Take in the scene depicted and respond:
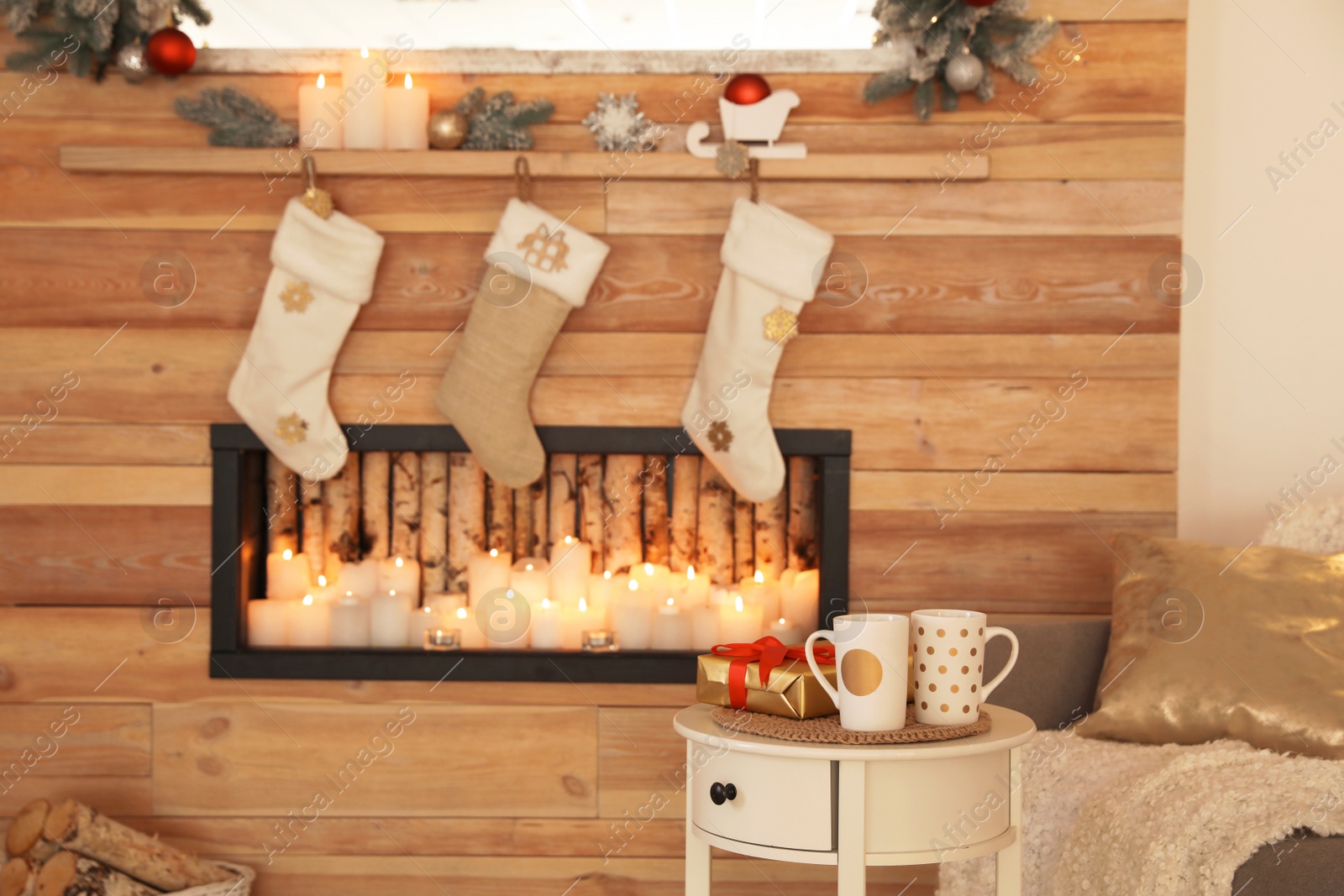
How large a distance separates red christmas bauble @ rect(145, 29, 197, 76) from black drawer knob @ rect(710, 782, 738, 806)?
72.4 inches

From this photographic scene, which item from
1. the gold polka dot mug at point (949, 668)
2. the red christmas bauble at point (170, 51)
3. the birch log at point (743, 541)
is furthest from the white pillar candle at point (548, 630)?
the red christmas bauble at point (170, 51)

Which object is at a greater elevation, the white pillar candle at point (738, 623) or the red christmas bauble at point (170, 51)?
the red christmas bauble at point (170, 51)

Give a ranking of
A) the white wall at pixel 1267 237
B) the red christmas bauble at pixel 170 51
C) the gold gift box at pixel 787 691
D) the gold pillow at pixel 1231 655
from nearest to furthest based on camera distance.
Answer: the gold gift box at pixel 787 691 < the gold pillow at pixel 1231 655 < the red christmas bauble at pixel 170 51 < the white wall at pixel 1267 237

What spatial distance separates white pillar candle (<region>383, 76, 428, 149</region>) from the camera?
2285mm

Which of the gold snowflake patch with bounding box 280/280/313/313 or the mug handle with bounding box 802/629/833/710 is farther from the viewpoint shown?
the gold snowflake patch with bounding box 280/280/313/313

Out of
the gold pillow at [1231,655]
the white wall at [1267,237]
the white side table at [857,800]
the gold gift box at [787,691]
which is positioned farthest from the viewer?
the white wall at [1267,237]

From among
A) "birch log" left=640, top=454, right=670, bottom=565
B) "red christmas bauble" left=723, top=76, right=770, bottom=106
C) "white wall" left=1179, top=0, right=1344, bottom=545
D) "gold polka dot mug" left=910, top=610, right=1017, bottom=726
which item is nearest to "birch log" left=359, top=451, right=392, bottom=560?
"birch log" left=640, top=454, right=670, bottom=565

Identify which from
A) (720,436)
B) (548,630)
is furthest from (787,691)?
(548,630)

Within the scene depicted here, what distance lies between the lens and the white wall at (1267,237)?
95.9 inches

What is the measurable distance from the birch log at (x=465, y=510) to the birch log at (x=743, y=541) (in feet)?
1.94

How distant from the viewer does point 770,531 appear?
249cm

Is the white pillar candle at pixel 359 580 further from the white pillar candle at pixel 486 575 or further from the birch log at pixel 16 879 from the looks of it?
the birch log at pixel 16 879

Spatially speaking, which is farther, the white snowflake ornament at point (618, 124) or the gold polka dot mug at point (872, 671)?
the white snowflake ornament at point (618, 124)

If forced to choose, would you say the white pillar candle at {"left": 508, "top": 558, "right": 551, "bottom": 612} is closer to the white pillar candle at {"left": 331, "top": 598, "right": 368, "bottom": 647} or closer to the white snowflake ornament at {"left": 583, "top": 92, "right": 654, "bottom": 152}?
the white pillar candle at {"left": 331, "top": 598, "right": 368, "bottom": 647}
